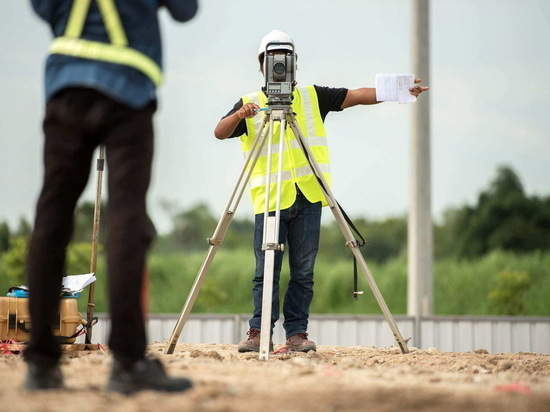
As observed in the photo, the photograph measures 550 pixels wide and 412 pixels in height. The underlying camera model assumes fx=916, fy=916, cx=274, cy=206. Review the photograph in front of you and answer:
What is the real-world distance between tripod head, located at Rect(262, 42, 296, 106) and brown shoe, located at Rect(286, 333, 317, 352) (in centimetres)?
148

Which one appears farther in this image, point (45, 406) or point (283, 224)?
point (283, 224)

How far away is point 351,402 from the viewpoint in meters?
2.95

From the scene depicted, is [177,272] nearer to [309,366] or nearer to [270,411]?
[309,366]

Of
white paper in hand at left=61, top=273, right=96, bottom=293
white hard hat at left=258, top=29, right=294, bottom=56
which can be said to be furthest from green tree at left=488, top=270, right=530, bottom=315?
white hard hat at left=258, top=29, right=294, bottom=56

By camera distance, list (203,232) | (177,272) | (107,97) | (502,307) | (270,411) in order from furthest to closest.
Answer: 1. (203,232)
2. (177,272)
3. (502,307)
4. (107,97)
5. (270,411)

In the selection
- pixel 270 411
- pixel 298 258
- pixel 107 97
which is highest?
pixel 107 97

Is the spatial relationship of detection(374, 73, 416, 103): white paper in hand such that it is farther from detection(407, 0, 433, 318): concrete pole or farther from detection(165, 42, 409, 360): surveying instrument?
detection(407, 0, 433, 318): concrete pole

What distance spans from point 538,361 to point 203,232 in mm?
21128

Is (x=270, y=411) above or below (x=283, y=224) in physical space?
below

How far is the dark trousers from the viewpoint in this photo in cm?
318

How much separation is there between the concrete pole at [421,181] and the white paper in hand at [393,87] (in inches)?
250

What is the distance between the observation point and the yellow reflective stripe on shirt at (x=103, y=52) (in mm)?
3248

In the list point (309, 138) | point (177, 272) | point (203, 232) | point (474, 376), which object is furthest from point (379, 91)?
point (203, 232)

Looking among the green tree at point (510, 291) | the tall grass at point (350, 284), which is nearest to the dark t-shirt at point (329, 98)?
the green tree at point (510, 291)
